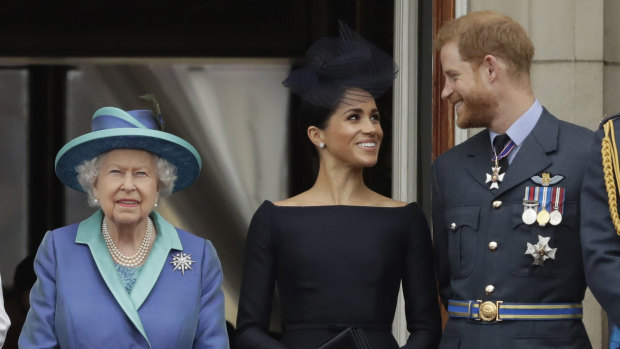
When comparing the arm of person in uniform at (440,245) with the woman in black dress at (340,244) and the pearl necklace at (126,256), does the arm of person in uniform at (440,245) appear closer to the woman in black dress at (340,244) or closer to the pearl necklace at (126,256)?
the woman in black dress at (340,244)

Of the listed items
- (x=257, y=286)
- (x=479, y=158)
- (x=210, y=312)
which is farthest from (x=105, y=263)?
(x=479, y=158)

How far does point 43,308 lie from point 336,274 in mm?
1004

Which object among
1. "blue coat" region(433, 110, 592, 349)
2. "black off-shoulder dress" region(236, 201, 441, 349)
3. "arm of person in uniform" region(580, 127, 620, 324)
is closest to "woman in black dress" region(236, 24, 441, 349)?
"black off-shoulder dress" region(236, 201, 441, 349)

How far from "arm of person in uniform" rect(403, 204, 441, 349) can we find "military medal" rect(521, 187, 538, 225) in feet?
1.65

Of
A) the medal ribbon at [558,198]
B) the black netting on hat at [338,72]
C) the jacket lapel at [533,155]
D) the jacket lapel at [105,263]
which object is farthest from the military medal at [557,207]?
the jacket lapel at [105,263]

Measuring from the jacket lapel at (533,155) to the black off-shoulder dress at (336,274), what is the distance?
0.46 metres

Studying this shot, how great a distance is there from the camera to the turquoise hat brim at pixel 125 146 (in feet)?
13.8

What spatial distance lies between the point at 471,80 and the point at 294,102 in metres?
3.11

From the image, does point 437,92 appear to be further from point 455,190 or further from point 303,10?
point 303,10

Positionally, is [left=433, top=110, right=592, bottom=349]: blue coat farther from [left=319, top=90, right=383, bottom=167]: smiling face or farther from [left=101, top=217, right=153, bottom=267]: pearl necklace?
[left=101, top=217, right=153, bottom=267]: pearl necklace

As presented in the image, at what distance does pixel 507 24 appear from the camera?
4.36m

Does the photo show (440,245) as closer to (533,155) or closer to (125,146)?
(533,155)

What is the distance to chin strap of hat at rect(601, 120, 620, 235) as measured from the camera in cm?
376

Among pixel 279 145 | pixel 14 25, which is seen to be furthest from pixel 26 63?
pixel 279 145
